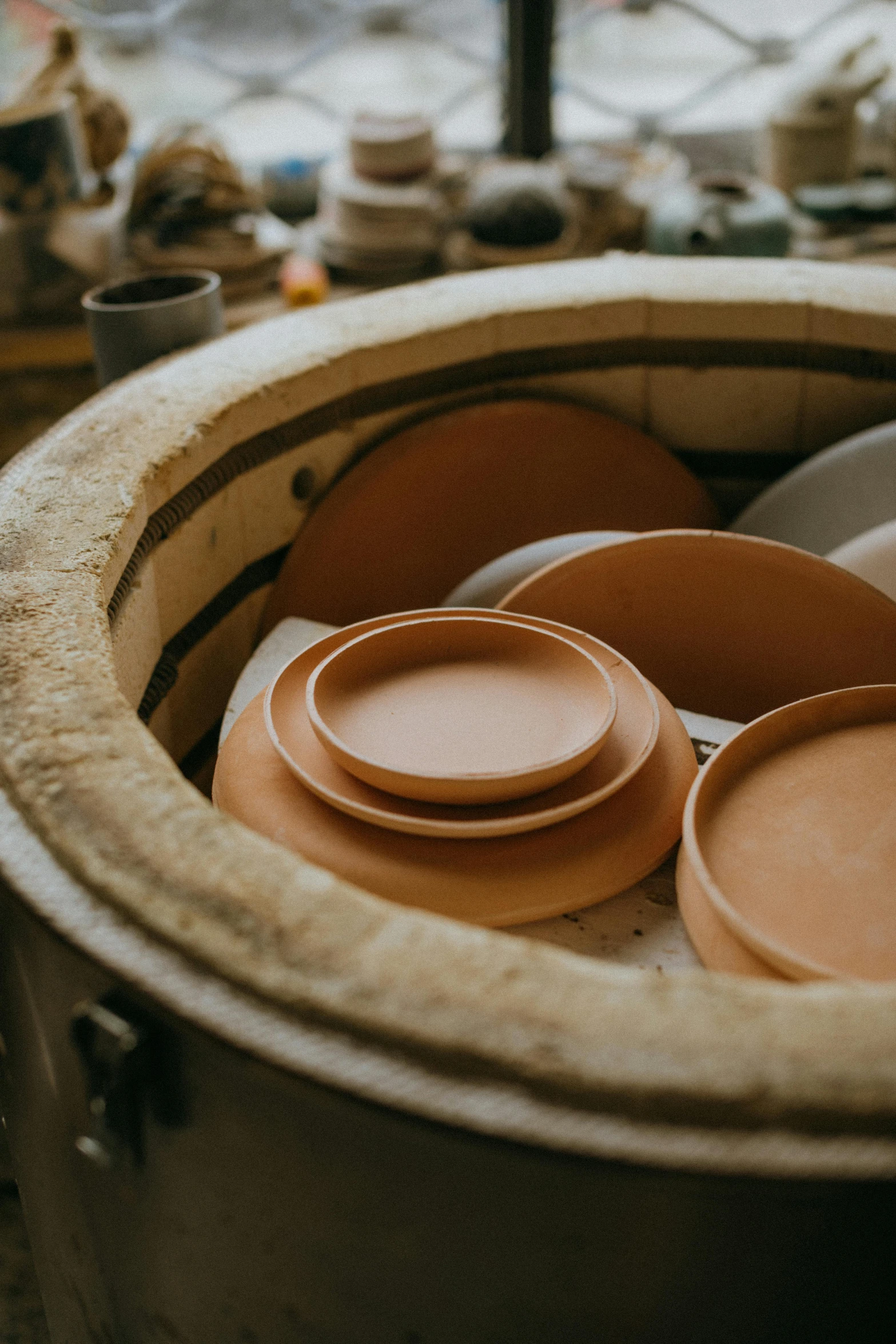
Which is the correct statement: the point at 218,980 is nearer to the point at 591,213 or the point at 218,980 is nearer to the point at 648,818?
the point at 648,818

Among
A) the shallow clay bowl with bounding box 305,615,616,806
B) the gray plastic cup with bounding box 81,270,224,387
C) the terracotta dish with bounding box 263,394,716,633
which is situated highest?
the gray plastic cup with bounding box 81,270,224,387

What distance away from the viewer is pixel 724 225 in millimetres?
3053

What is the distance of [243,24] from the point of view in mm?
4039

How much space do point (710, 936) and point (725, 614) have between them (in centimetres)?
66

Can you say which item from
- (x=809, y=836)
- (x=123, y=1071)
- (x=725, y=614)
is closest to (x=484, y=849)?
(x=809, y=836)

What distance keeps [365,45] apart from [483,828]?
3834mm

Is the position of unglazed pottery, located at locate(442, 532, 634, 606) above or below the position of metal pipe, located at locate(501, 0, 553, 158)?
below

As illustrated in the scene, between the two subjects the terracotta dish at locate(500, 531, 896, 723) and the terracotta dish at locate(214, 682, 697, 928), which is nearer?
the terracotta dish at locate(214, 682, 697, 928)

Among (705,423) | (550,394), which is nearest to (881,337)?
(705,423)

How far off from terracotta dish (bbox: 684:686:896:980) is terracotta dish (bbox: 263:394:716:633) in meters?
0.84

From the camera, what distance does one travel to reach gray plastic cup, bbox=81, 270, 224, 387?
1861mm

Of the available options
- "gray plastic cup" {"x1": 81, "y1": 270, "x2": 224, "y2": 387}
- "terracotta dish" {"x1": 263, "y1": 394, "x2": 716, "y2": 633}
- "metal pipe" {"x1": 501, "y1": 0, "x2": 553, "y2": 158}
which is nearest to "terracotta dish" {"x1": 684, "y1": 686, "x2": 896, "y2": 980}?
"terracotta dish" {"x1": 263, "y1": 394, "x2": 716, "y2": 633}

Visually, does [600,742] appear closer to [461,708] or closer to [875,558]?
[461,708]

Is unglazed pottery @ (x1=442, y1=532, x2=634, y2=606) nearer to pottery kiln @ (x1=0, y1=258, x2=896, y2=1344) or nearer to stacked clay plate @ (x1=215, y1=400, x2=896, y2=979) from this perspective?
stacked clay plate @ (x1=215, y1=400, x2=896, y2=979)
